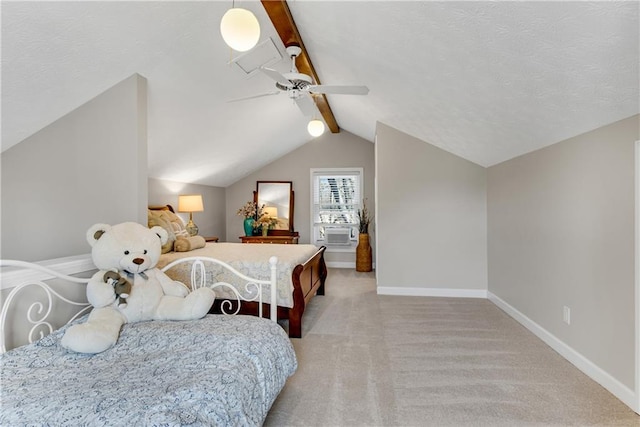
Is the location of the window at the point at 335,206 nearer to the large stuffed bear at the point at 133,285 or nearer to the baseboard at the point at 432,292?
the baseboard at the point at 432,292

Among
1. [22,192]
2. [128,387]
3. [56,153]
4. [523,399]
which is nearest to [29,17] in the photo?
[56,153]

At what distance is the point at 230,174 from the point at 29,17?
4637mm

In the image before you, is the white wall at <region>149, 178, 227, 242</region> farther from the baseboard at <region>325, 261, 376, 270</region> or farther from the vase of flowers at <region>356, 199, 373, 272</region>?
the vase of flowers at <region>356, 199, 373, 272</region>

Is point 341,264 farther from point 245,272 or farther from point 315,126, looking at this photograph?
point 245,272

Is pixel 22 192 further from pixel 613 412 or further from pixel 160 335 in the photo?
pixel 613 412

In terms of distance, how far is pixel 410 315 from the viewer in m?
3.82

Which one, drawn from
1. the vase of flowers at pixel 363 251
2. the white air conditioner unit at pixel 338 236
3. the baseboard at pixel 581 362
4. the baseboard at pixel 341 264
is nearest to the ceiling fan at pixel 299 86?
the baseboard at pixel 581 362

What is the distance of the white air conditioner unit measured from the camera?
6926mm

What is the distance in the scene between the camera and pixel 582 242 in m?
2.52

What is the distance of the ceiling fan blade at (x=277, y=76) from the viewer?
2530 millimetres

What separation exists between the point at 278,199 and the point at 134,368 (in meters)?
5.66

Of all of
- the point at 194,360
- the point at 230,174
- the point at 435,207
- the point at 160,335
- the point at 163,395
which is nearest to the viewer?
the point at 163,395

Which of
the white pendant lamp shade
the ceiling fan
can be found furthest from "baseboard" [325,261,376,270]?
the white pendant lamp shade

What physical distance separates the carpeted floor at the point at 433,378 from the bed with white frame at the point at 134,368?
0.49 m
